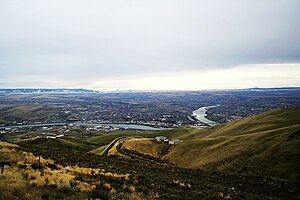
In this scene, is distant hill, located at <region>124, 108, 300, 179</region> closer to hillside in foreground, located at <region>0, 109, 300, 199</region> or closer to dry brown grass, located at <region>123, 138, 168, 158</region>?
hillside in foreground, located at <region>0, 109, 300, 199</region>

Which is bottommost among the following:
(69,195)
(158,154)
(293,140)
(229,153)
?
(158,154)

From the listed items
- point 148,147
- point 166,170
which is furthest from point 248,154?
point 148,147

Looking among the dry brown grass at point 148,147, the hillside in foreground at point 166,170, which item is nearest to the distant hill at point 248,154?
the hillside in foreground at point 166,170

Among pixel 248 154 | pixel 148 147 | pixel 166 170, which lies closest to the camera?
pixel 166 170

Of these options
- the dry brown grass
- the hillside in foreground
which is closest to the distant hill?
the hillside in foreground

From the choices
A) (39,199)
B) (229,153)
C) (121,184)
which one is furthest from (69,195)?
(229,153)

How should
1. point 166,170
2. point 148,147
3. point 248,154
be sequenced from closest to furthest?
1. point 166,170
2. point 248,154
3. point 148,147

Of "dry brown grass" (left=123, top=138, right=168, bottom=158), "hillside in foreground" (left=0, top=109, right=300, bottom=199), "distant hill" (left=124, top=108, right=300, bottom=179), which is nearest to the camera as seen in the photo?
"hillside in foreground" (left=0, top=109, right=300, bottom=199)

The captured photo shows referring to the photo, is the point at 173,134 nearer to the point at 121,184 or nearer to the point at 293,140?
the point at 293,140

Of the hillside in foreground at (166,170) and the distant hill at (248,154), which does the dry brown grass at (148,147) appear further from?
the distant hill at (248,154)

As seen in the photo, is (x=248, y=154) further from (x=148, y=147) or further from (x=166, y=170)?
(x=148, y=147)

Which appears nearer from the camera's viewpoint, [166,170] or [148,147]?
[166,170]
